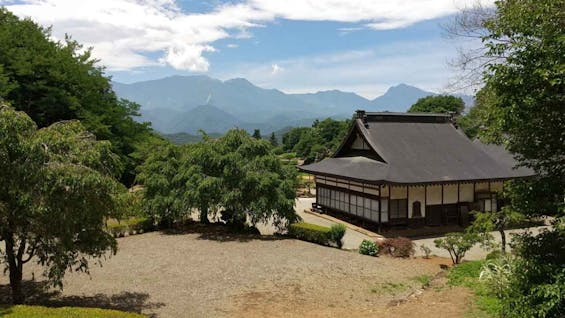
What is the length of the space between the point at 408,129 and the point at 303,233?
37.7 feet

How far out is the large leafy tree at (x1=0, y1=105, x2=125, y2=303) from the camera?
7.50 m

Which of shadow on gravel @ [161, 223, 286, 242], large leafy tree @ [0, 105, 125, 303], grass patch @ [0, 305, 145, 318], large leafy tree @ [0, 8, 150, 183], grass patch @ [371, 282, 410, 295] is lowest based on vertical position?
shadow on gravel @ [161, 223, 286, 242]

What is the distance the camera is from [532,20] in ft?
20.6

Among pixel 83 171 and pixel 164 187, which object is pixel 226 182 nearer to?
pixel 164 187

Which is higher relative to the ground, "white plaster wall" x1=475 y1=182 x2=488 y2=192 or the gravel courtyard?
"white plaster wall" x1=475 y1=182 x2=488 y2=192

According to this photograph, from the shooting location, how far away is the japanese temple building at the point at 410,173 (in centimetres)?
2152

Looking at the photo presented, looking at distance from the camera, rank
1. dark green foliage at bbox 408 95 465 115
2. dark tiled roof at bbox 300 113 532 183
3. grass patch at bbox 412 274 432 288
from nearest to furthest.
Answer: grass patch at bbox 412 274 432 288, dark tiled roof at bbox 300 113 532 183, dark green foliage at bbox 408 95 465 115

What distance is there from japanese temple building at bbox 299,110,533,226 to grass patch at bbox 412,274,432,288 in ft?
24.7

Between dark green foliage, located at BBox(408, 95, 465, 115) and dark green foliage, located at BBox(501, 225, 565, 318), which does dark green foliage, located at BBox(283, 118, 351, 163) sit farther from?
dark green foliage, located at BBox(501, 225, 565, 318)

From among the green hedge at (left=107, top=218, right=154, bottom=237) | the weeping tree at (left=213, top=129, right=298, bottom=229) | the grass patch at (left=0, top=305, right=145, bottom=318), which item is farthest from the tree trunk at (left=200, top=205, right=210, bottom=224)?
the grass patch at (left=0, top=305, right=145, bottom=318)

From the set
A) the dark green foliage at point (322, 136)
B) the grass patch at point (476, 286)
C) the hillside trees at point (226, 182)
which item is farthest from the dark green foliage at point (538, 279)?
the dark green foliage at point (322, 136)

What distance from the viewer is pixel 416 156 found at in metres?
23.5

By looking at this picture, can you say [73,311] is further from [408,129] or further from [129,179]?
[129,179]

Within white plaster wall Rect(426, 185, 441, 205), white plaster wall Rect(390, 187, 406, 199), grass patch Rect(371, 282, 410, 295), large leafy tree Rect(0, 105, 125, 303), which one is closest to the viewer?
large leafy tree Rect(0, 105, 125, 303)
